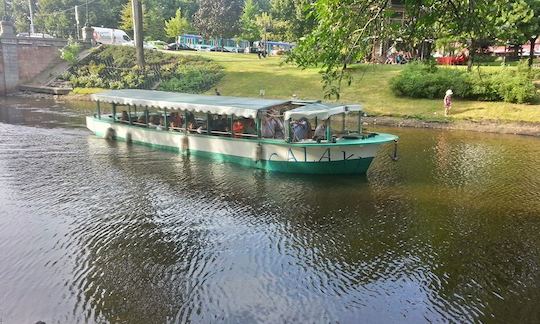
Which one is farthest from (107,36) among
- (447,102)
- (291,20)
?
(447,102)

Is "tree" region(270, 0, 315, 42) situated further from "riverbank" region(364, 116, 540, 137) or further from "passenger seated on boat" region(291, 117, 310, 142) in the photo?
"passenger seated on boat" region(291, 117, 310, 142)

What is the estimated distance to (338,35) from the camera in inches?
336

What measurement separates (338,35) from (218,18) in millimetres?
69264

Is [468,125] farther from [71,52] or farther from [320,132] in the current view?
[71,52]

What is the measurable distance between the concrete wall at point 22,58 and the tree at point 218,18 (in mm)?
25815

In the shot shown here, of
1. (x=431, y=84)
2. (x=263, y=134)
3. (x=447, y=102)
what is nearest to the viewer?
(x=263, y=134)

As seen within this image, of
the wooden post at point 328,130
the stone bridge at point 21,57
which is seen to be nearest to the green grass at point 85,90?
the stone bridge at point 21,57

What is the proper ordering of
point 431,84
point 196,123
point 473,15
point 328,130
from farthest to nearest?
1. point 431,84
2. point 196,123
3. point 328,130
4. point 473,15

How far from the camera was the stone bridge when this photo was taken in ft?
167

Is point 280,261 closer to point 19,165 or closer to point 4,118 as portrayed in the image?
point 19,165

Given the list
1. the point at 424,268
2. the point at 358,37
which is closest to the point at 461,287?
the point at 424,268

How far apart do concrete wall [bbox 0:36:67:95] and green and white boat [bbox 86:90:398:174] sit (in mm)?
35165

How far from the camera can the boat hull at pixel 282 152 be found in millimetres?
17875

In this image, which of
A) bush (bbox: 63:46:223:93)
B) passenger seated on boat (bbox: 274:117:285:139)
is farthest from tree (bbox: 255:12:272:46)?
passenger seated on boat (bbox: 274:117:285:139)
